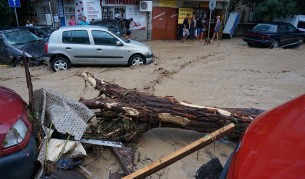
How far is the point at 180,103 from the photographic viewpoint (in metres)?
3.93

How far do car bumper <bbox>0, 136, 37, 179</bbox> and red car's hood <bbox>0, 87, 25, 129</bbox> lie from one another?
262 mm

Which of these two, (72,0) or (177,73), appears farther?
(72,0)

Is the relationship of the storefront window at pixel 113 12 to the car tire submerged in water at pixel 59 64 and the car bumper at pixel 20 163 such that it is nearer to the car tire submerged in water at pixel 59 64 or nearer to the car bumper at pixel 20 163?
the car tire submerged in water at pixel 59 64

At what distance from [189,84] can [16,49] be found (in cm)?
667

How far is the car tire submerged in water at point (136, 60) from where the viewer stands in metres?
9.52

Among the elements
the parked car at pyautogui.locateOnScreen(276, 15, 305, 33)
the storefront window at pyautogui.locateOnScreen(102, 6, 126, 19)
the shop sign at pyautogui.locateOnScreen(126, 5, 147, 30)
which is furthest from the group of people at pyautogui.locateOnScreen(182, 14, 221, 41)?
the parked car at pyautogui.locateOnScreen(276, 15, 305, 33)

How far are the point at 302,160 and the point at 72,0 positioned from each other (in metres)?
17.8

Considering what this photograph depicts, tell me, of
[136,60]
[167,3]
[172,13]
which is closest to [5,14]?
[167,3]

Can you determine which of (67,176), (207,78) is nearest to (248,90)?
(207,78)

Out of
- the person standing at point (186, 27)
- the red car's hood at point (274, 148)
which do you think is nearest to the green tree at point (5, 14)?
the person standing at point (186, 27)

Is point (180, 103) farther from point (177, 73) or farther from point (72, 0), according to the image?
point (72, 0)

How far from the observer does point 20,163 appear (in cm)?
240

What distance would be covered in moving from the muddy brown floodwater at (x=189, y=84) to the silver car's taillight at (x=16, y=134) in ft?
3.41

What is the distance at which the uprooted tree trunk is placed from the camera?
12.3 ft
